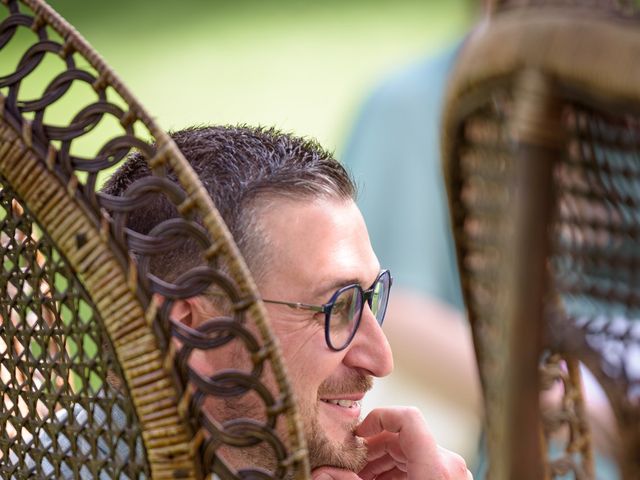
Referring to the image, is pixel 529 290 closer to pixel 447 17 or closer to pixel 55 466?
pixel 55 466

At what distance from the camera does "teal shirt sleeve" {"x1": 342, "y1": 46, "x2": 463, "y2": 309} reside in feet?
5.21

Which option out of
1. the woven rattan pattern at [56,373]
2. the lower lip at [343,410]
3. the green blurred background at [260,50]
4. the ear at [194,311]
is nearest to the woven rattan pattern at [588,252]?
the woven rattan pattern at [56,373]

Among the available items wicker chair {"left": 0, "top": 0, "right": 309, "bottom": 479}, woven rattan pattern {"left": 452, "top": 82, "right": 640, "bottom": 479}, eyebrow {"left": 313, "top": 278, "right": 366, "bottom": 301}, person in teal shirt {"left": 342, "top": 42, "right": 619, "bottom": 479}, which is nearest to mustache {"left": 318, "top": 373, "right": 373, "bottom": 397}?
eyebrow {"left": 313, "top": 278, "right": 366, "bottom": 301}

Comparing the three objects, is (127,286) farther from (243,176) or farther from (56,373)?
(243,176)

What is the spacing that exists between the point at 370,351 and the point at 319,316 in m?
0.08

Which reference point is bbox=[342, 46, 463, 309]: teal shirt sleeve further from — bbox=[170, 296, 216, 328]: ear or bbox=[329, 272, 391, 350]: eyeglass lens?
bbox=[170, 296, 216, 328]: ear

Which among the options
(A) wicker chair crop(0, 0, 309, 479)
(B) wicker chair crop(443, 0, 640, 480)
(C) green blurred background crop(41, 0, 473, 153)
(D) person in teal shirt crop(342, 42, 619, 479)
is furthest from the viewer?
(C) green blurred background crop(41, 0, 473, 153)

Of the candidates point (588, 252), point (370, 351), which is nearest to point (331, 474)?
point (370, 351)

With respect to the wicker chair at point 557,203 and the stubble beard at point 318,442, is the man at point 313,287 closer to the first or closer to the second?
the stubble beard at point 318,442

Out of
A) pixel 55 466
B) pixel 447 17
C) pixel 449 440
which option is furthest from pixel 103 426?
pixel 447 17

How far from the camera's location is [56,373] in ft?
2.79

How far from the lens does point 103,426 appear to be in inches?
31.6

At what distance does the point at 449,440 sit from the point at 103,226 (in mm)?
1425

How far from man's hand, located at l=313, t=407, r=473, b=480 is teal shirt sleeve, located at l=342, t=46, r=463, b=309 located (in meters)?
0.33
